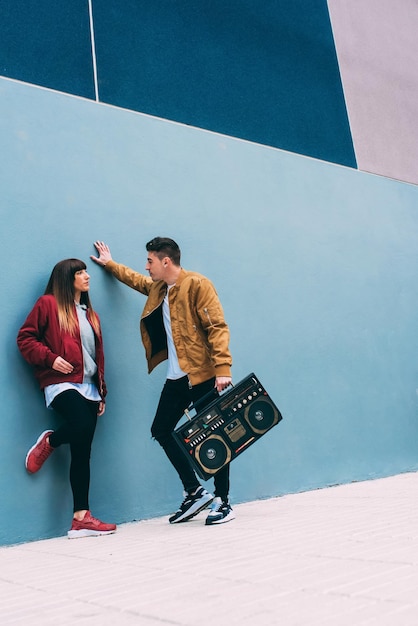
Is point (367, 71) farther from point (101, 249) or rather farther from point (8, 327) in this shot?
point (8, 327)

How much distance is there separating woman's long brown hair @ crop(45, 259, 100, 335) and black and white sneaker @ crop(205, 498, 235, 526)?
3.91 ft

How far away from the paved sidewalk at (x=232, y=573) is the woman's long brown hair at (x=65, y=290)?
1.17m

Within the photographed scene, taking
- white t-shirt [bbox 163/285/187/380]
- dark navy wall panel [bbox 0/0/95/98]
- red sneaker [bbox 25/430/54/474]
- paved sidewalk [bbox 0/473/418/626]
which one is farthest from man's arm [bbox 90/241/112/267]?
paved sidewalk [bbox 0/473/418/626]

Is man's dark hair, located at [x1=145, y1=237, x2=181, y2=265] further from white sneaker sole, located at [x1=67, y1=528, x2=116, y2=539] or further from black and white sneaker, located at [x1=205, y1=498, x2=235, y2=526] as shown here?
white sneaker sole, located at [x1=67, y1=528, x2=116, y2=539]

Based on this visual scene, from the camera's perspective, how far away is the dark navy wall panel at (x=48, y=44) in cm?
422

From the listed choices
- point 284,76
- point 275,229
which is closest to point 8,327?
point 275,229

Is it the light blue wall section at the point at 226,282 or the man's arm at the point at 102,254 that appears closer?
the light blue wall section at the point at 226,282

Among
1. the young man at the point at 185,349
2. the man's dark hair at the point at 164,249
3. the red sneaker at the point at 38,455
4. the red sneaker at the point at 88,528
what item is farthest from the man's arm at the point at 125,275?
the red sneaker at the point at 88,528

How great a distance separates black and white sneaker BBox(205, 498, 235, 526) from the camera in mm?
3625

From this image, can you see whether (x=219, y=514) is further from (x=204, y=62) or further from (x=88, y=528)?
(x=204, y=62)

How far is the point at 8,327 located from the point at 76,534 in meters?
1.18

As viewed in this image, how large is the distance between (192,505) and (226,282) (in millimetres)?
1724

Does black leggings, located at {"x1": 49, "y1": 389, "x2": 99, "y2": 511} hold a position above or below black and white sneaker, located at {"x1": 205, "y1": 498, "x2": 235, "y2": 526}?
above

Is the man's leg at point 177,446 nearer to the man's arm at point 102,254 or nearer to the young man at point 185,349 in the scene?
the young man at point 185,349
